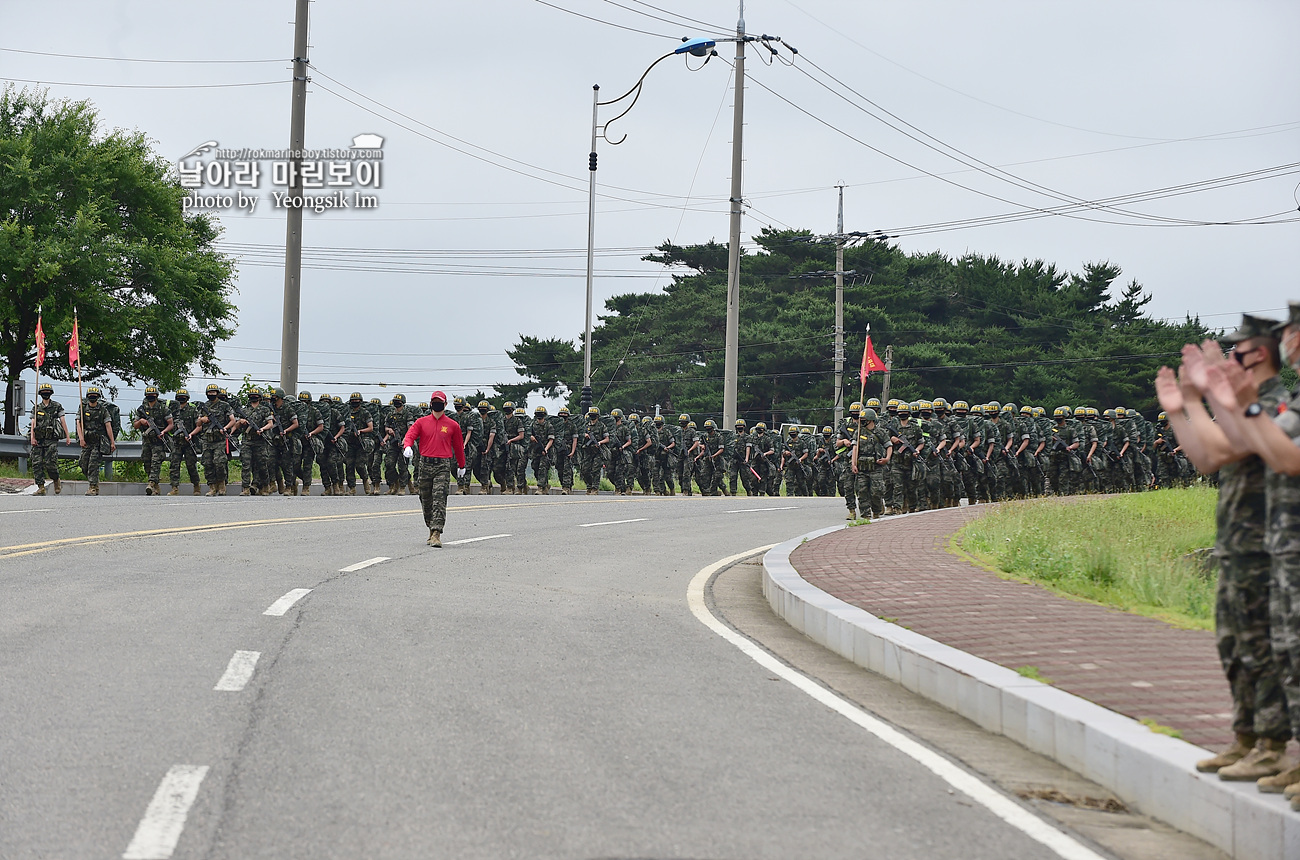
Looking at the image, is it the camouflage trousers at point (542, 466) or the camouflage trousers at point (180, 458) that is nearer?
the camouflage trousers at point (180, 458)

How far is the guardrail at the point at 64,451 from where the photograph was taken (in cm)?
2778

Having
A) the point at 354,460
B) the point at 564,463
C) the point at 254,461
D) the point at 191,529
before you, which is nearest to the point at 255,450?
the point at 254,461

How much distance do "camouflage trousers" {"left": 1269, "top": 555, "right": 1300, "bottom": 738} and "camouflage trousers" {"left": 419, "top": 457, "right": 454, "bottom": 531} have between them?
1230cm

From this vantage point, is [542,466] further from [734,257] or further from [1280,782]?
[1280,782]

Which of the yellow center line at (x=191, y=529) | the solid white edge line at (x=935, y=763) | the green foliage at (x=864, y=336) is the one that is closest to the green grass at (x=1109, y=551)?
the solid white edge line at (x=935, y=763)

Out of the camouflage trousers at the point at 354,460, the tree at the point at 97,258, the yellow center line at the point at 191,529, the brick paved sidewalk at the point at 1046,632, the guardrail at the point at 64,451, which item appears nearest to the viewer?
the brick paved sidewalk at the point at 1046,632

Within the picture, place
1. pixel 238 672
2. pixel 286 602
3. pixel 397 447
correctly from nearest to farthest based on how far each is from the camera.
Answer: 1. pixel 238 672
2. pixel 286 602
3. pixel 397 447

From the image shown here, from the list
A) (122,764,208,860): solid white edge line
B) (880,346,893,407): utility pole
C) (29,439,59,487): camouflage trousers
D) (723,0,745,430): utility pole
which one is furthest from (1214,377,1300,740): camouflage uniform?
(880,346,893,407): utility pole

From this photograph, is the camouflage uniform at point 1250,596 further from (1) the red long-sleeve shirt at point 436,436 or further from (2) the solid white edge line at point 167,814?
(1) the red long-sleeve shirt at point 436,436

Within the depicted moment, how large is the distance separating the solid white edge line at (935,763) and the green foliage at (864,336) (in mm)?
60362

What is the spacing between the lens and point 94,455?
82.5 ft

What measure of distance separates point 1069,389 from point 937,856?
68330 millimetres

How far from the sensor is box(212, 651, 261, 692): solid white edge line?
7.18 metres

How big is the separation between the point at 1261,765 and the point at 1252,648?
0.42 meters
